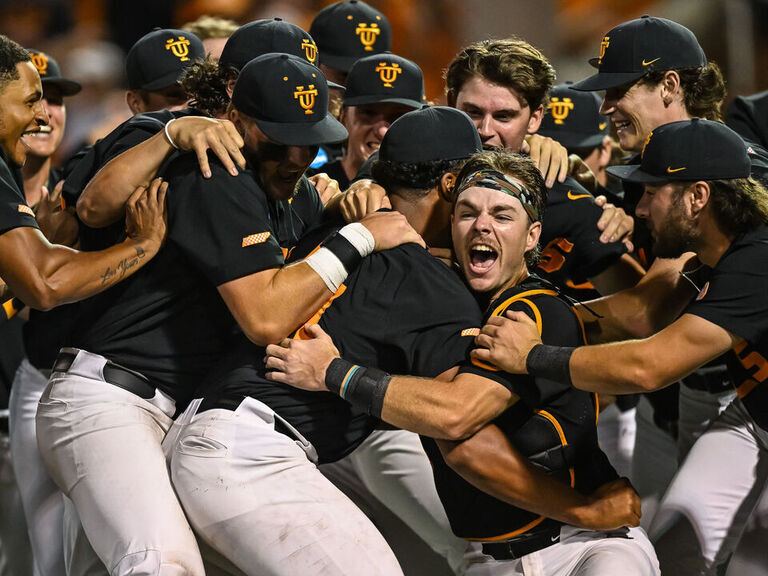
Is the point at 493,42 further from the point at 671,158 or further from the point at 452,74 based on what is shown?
the point at 671,158

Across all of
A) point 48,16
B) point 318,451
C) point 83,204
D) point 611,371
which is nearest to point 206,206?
point 83,204

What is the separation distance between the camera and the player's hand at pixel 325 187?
4121 mm

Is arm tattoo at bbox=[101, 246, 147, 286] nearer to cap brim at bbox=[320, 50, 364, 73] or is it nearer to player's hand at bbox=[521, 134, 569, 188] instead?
player's hand at bbox=[521, 134, 569, 188]

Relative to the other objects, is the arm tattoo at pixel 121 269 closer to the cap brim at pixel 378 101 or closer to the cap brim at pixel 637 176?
the cap brim at pixel 637 176

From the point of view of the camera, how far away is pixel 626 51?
423 cm

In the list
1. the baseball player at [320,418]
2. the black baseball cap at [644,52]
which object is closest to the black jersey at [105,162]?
the baseball player at [320,418]

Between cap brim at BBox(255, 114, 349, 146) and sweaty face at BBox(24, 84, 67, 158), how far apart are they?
245 cm

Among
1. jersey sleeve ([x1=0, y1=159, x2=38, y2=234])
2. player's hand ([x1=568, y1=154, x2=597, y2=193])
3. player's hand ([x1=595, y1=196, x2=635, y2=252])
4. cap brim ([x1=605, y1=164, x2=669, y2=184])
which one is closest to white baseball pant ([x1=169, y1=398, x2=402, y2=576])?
jersey sleeve ([x1=0, y1=159, x2=38, y2=234])

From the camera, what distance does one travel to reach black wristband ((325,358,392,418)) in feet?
9.96

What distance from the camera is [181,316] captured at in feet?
10.9

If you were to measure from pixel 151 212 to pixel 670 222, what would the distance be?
5.45ft

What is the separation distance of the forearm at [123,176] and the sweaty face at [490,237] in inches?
36.6

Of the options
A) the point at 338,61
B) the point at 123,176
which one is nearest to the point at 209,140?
the point at 123,176

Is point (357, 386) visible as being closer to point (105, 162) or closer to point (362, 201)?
point (362, 201)
